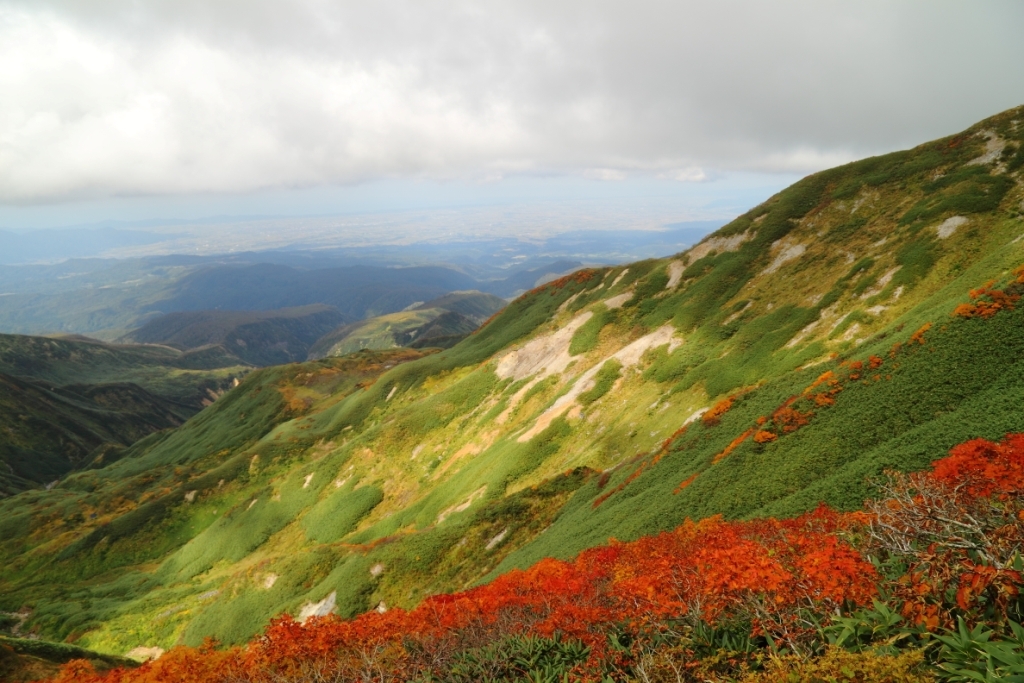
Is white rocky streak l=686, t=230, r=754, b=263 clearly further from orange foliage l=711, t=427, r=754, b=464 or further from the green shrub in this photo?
orange foliage l=711, t=427, r=754, b=464

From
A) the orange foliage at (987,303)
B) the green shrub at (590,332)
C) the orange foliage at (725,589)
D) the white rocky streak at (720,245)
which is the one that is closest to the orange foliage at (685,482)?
the orange foliage at (725,589)

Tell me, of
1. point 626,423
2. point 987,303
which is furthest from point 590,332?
point 987,303

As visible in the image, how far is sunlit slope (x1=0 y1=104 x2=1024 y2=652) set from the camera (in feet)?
76.6

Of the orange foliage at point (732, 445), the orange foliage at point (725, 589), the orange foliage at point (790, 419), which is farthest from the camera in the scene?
the orange foliage at point (732, 445)

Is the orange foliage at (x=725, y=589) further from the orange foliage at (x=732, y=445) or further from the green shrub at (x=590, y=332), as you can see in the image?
the green shrub at (x=590, y=332)

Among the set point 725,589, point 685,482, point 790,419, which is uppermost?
point 790,419

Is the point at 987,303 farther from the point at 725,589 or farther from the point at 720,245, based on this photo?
the point at 720,245

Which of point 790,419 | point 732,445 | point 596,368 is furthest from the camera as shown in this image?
point 596,368

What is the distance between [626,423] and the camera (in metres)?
44.6

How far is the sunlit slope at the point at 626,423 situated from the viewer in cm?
2336

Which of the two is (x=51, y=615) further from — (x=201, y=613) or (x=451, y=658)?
(x=451, y=658)

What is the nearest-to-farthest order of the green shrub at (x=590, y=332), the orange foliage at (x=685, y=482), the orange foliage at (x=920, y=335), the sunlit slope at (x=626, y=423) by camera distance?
the sunlit slope at (x=626, y=423) → the orange foliage at (x=920, y=335) → the orange foliage at (x=685, y=482) → the green shrub at (x=590, y=332)

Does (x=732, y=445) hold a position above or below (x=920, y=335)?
below

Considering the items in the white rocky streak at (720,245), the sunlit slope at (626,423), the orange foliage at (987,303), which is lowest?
the sunlit slope at (626,423)
